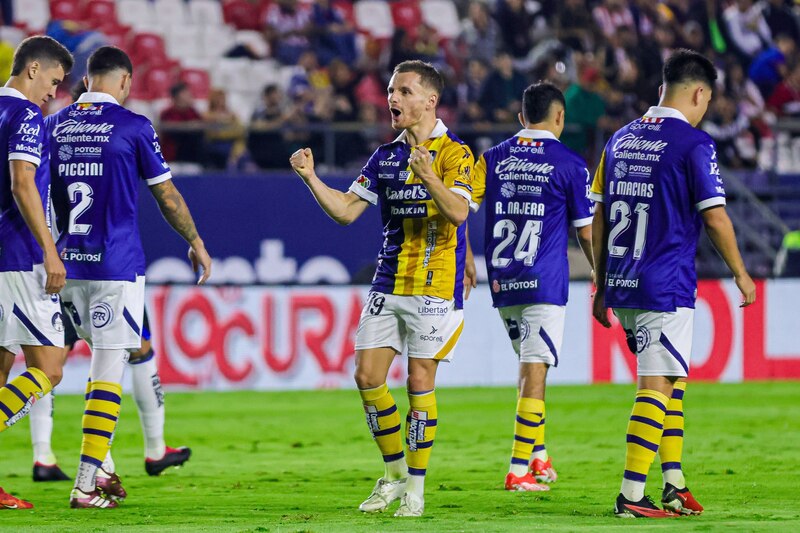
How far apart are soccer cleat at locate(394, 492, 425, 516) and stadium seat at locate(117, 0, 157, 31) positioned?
13.8m

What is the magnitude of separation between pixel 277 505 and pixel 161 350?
25.1 feet

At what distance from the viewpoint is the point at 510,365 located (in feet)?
49.2

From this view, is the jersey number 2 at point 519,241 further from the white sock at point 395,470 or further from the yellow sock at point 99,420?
the yellow sock at point 99,420

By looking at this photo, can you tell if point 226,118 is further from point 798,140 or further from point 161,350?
point 798,140

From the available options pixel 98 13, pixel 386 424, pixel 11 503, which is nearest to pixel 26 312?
pixel 11 503

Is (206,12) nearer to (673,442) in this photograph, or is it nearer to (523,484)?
(523,484)

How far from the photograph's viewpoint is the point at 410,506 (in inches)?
252

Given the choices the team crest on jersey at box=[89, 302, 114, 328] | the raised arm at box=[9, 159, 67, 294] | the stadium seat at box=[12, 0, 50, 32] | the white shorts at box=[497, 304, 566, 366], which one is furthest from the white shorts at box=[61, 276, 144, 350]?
the stadium seat at box=[12, 0, 50, 32]

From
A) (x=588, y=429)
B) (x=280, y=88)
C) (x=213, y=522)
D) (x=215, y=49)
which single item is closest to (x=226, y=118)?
(x=280, y=88)

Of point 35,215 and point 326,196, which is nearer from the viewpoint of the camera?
point 35,215

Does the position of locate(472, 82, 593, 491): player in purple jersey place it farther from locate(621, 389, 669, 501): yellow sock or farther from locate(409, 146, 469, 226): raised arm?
locate(409, 146, 469, 226): raised arm

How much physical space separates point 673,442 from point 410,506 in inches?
55.6

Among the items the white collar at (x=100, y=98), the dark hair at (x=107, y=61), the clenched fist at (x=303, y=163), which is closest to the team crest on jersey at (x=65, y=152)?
the white collar at (x=100, y=98)

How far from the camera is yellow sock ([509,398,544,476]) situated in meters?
7.62
